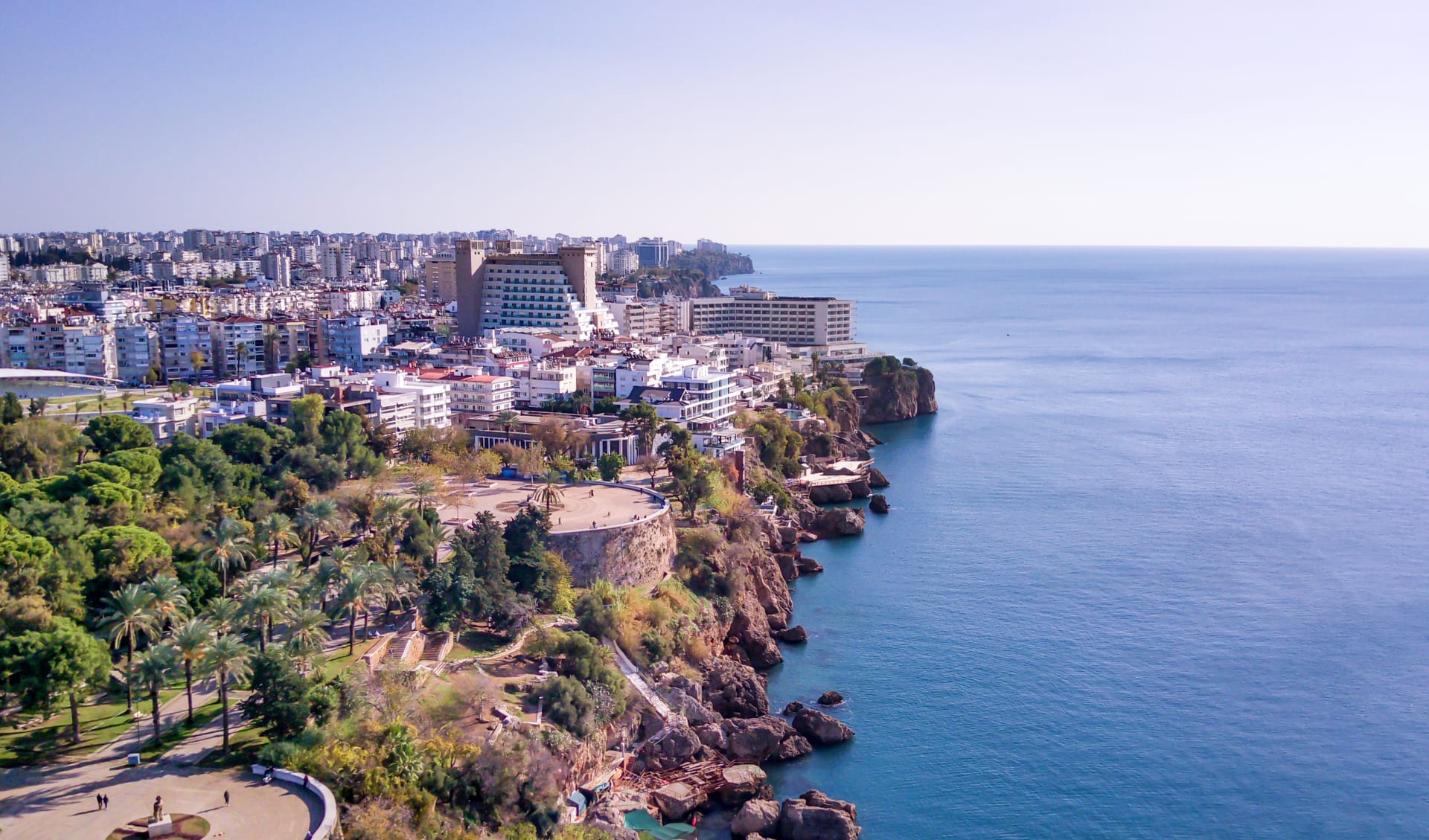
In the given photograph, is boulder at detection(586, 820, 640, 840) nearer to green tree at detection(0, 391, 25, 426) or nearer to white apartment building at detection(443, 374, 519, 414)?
white apartment building at detection(443, 374, 519, 414)

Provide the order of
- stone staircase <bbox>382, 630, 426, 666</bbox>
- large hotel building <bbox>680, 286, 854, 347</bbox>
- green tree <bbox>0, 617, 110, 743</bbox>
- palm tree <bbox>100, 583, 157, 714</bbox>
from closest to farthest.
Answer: green tree <bbox>0, 617, 110, 743</bbox> → palm tree <bbox>100, 583, 157, 714</bbox> → stone staircase <bbox>382, 630, 426, 666</bbox> → large hotel building <bbox>680, 286, 854, 347</bbox>

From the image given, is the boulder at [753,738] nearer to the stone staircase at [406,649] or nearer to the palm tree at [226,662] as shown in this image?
the stone staircase at [406,649]

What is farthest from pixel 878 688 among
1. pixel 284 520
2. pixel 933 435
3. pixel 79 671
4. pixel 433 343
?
pixel 433 343

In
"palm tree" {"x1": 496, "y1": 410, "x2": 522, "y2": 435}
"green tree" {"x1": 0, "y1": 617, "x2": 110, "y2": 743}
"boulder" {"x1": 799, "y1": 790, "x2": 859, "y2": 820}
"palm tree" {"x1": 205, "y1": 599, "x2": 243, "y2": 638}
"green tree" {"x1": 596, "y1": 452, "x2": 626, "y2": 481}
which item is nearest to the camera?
"green tree" {"x1": 0, "y1": 617, "x2": 110, "y2": 743}

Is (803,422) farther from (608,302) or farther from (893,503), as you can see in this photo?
(608,302)

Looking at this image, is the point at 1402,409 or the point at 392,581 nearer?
the point at 392,581

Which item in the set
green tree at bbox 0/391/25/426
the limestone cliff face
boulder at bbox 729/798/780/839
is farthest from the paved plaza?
the limestone cliff face
